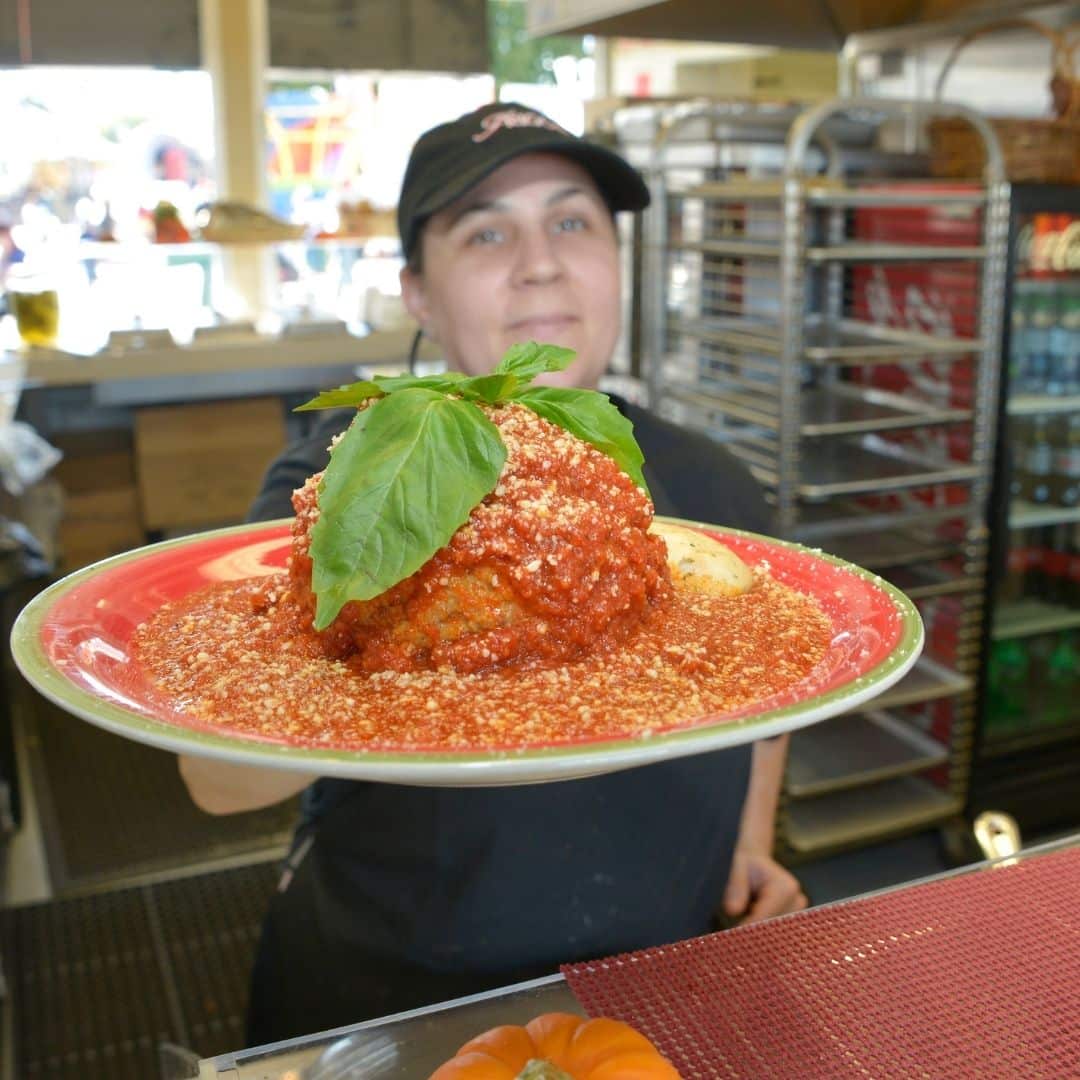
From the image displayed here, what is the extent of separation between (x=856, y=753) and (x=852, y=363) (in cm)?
109

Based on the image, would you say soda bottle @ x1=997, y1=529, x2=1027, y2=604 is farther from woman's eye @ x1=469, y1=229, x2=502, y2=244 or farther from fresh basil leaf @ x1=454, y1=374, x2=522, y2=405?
fresh basil leaf @ x1=454, y1=374, x2=522, y2=405

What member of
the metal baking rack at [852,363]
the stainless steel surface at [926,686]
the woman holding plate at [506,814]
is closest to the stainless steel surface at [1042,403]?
the metal baking rack at [852,363]

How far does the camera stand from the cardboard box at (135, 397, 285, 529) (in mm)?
4645

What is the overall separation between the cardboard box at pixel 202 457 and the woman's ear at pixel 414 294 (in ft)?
10.2

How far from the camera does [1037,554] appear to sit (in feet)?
11.6

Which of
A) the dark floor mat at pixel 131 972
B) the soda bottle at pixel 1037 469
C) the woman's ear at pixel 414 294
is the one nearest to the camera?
the woman's ear at pixel 414 294

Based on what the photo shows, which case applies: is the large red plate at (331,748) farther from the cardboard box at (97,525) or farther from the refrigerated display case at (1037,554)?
the cardboard box at (97,525)

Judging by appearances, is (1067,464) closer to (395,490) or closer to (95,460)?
(395,490)

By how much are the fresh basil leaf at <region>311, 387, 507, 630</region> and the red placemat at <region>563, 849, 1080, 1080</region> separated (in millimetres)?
324

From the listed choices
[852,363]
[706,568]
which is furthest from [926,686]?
[706,568]

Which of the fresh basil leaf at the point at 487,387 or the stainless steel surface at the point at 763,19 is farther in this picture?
the stainless steel surface at the point at 763,19

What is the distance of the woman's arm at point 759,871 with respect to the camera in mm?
1440

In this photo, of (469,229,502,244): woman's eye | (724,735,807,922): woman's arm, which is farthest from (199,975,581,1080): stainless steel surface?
(469,229,502,244): woman's eye

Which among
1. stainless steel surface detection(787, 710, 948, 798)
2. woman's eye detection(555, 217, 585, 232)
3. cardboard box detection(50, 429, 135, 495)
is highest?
woman's eye detection(555, 217, 585, 232)
